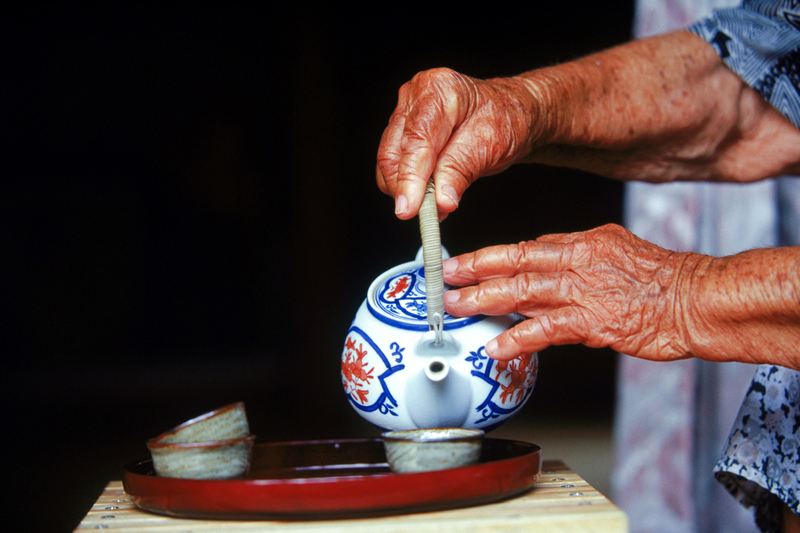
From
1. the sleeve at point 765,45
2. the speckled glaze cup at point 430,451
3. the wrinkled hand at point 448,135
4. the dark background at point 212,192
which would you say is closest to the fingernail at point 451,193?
the wrinkled hand at point 448,135

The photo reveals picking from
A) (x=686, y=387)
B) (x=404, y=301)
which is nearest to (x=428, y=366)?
(x=404, y=301)

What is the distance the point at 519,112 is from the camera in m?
1.10

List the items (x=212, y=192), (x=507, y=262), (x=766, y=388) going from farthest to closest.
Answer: (x=212, y=192), (x=766, y=388), (x=507, y=262)

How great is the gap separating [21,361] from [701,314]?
14.4 ft

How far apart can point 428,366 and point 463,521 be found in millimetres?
196

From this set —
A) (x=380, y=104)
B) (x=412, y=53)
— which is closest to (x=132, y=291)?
(x=380, y=104)

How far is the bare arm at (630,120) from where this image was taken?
1.05 m

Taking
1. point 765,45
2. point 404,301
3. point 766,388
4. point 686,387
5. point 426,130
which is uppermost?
point 765,45

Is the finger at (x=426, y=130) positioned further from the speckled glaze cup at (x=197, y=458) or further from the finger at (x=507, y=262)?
the speckled glaze cup at (x=197, y=458)

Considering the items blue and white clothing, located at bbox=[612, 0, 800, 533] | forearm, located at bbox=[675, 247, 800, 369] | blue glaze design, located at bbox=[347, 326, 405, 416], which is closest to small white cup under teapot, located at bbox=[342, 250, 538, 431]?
blue glaze design, located at bbox=[347, 326, 405, 416]

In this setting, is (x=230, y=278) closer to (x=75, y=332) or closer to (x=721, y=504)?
(x=75, y=332)

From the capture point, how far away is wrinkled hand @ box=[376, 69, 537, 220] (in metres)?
0.92

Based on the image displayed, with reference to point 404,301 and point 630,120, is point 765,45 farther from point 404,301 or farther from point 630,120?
point 404,301

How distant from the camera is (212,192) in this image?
14.3 feet
